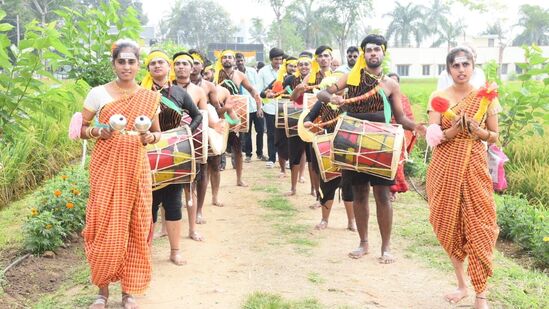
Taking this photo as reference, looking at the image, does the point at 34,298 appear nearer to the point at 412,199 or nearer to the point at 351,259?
the point at 351,259

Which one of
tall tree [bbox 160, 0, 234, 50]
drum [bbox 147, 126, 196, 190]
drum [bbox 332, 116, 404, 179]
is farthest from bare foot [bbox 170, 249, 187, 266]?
tall tree [bbox 160, 0, 234, 50]

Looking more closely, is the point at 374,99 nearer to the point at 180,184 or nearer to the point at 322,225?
the point at 180,184

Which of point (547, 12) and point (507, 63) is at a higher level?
point (547, 12)

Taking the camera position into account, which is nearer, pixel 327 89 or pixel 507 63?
pixel 327 89

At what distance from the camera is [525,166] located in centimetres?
948

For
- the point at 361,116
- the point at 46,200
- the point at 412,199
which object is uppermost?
the point at 361,116

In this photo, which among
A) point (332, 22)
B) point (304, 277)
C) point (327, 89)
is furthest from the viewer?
point (332, 22)

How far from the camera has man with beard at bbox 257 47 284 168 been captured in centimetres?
1170

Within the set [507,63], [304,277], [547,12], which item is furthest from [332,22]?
[304,277]

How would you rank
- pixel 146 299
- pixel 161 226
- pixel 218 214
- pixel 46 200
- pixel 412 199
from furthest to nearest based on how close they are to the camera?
pixel 412 199 < pixel 218 214 < pixel 161 226 < pixel 46 200 < pixel 146 299

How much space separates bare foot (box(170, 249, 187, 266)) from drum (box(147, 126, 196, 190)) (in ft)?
2.60

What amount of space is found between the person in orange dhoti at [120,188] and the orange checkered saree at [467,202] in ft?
7.18

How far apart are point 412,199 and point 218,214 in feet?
9.02

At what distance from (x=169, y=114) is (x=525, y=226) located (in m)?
3.91
